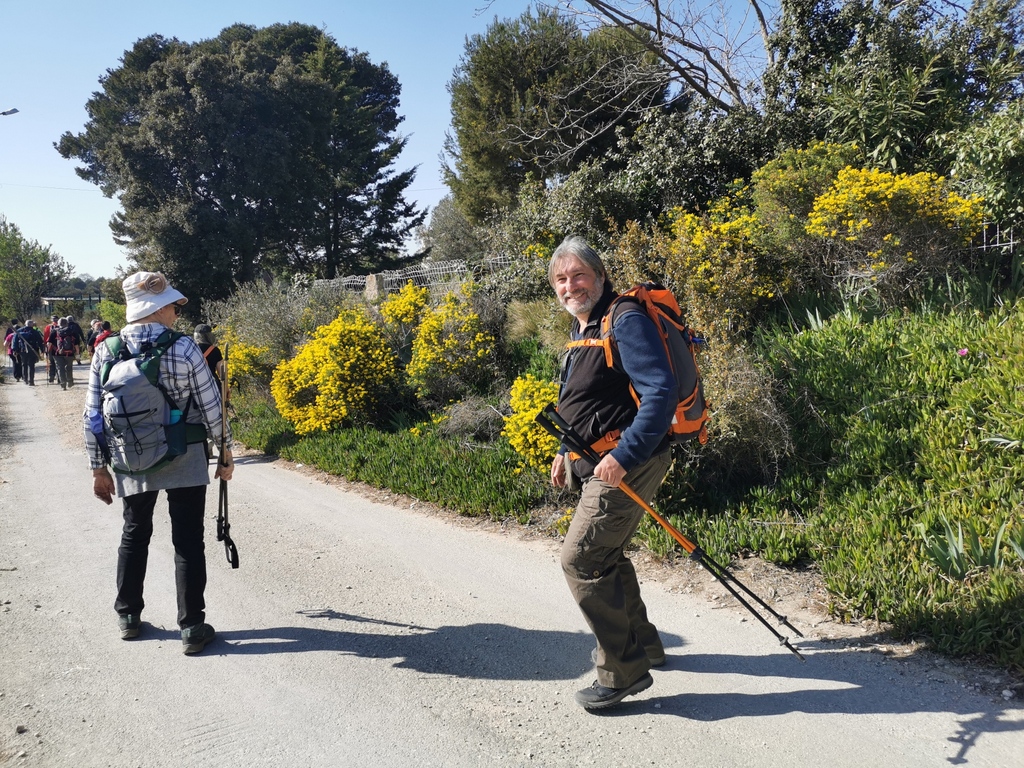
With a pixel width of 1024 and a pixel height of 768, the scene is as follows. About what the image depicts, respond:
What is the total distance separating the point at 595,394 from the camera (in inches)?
117

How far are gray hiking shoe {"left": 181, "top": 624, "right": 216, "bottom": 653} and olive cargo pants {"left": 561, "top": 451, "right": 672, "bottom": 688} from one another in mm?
2123

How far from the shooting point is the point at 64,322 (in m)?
18.7

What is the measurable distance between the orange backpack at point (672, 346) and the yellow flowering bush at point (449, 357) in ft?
18.0

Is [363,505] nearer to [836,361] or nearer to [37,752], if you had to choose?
[37,752]

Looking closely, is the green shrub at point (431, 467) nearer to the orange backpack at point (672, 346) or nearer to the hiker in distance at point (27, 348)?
the orange backpack at point (672, 346)

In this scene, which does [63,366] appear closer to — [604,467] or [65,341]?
[65,341]

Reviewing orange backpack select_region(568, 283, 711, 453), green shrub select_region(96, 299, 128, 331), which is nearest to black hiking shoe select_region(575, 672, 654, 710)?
orange backpack select_region(568, 283, 711, 453)

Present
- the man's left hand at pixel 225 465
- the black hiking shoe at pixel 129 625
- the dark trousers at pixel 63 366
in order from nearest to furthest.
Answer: the black hiking shoe at pixel 129 625 < the man's left hand at pixel 225 465 < the dark trousers at pixel 63 366

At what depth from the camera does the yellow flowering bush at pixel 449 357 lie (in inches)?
331

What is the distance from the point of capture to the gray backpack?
12.0 ft

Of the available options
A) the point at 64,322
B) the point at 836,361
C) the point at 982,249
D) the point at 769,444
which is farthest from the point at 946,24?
the point at 64,322

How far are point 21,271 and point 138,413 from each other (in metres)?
46.3

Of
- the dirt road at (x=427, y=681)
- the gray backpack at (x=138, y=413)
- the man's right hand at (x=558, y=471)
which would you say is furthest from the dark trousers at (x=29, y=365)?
the man's right hand at (x=558, y=471)

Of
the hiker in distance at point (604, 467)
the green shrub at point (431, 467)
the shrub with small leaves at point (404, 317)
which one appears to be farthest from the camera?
the shrub with small leaves at point (404, 317)
